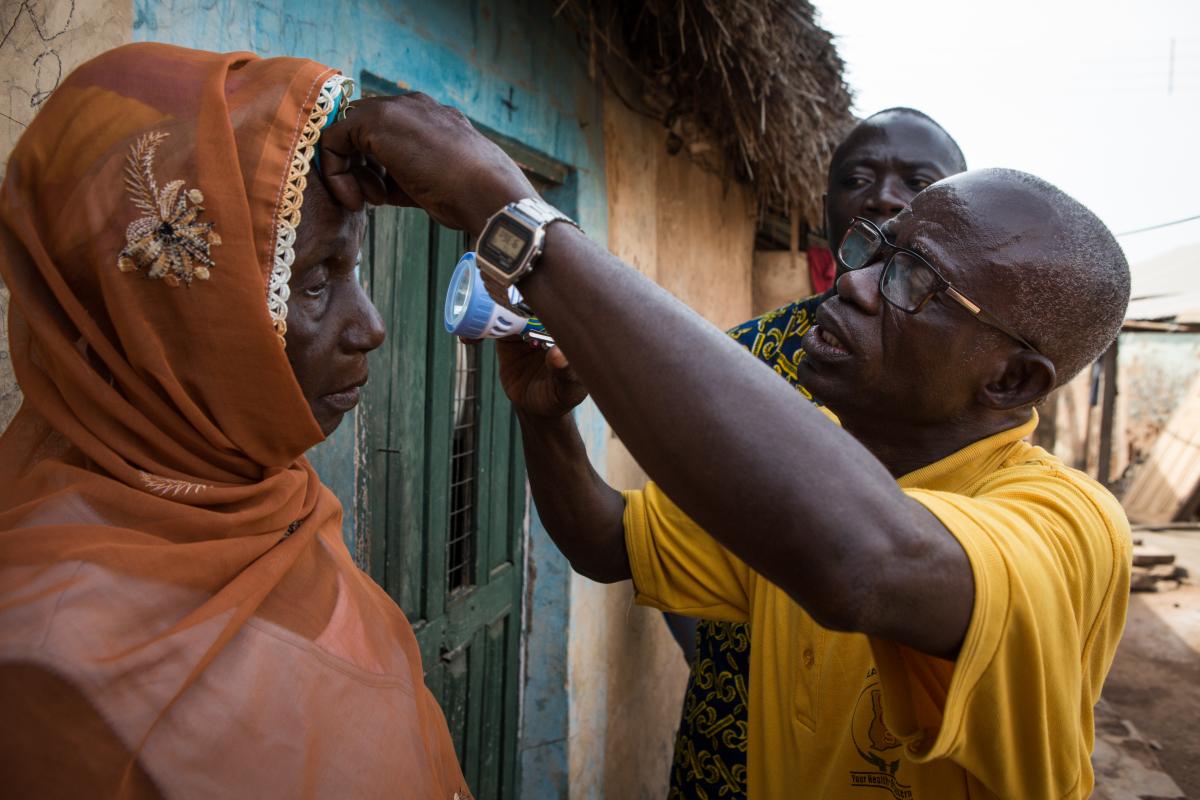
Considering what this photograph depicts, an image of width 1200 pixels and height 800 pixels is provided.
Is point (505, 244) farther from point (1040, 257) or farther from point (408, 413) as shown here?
point (408, 413)

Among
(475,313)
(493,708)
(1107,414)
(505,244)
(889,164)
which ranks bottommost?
(1107,414)

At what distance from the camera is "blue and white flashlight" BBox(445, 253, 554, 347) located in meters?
1.52

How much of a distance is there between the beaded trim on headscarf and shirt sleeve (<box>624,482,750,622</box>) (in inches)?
34.9

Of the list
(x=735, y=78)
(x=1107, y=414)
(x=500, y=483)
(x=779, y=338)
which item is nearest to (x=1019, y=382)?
(x=779, y=338)

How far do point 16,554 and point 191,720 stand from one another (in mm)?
294

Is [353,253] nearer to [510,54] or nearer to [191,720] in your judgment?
[191,720]

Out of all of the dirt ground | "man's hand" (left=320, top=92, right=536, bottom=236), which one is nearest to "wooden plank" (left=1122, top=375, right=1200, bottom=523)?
the dirt ground

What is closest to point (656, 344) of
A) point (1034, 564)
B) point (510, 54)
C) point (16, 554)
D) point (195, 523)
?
point (1034, 564)

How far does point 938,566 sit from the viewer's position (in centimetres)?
98

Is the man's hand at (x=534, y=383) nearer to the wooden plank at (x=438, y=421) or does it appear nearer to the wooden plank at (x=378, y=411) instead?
the wooden plank at (x=378, y=411)

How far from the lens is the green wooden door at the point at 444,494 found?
2.52 metres

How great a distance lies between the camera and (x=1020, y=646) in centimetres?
107

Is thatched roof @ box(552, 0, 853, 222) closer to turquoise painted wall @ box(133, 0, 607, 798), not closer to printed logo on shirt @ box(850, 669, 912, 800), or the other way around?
turquoise painted wall @ box(133, 0, 607, 798)

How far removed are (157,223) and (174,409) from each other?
10.3 inches
